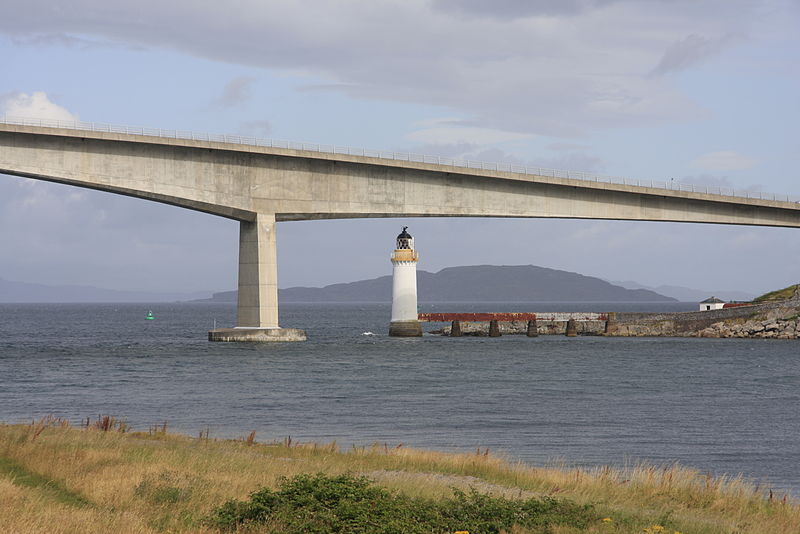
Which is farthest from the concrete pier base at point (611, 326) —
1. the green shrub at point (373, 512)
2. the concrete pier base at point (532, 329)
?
the green shrub at point (373, 512)

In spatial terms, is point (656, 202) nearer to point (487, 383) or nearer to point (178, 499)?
point (487, 383)

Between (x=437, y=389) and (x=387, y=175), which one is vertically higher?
(x=387, y=175)

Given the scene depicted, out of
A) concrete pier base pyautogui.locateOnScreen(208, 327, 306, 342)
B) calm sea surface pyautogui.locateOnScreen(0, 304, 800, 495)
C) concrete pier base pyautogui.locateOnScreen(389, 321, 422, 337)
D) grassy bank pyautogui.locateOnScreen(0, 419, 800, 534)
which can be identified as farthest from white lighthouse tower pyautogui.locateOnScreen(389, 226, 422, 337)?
grassy bank pyautogui.locateOnScreen(0, 419, 800, 534)

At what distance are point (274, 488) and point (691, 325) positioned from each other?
85.3m

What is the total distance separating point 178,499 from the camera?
17031 mm

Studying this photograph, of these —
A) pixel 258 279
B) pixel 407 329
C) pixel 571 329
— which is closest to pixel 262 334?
pixel 258 279

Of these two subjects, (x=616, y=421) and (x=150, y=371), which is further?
(x=150, y=371)

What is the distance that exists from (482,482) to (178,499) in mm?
6641

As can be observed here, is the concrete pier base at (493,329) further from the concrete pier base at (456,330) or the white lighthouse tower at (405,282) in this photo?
the white lighthouse tower at (405,282)

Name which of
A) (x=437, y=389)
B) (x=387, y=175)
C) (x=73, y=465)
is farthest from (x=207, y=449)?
(x=387, y=175)

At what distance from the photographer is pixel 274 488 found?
18.8 meters

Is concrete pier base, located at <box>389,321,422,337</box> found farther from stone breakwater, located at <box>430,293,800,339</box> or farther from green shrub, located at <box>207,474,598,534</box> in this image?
green shrub, located at <box>207,474,598,534</box>

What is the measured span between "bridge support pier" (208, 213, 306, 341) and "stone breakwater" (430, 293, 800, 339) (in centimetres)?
3715

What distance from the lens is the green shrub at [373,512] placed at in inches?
592
